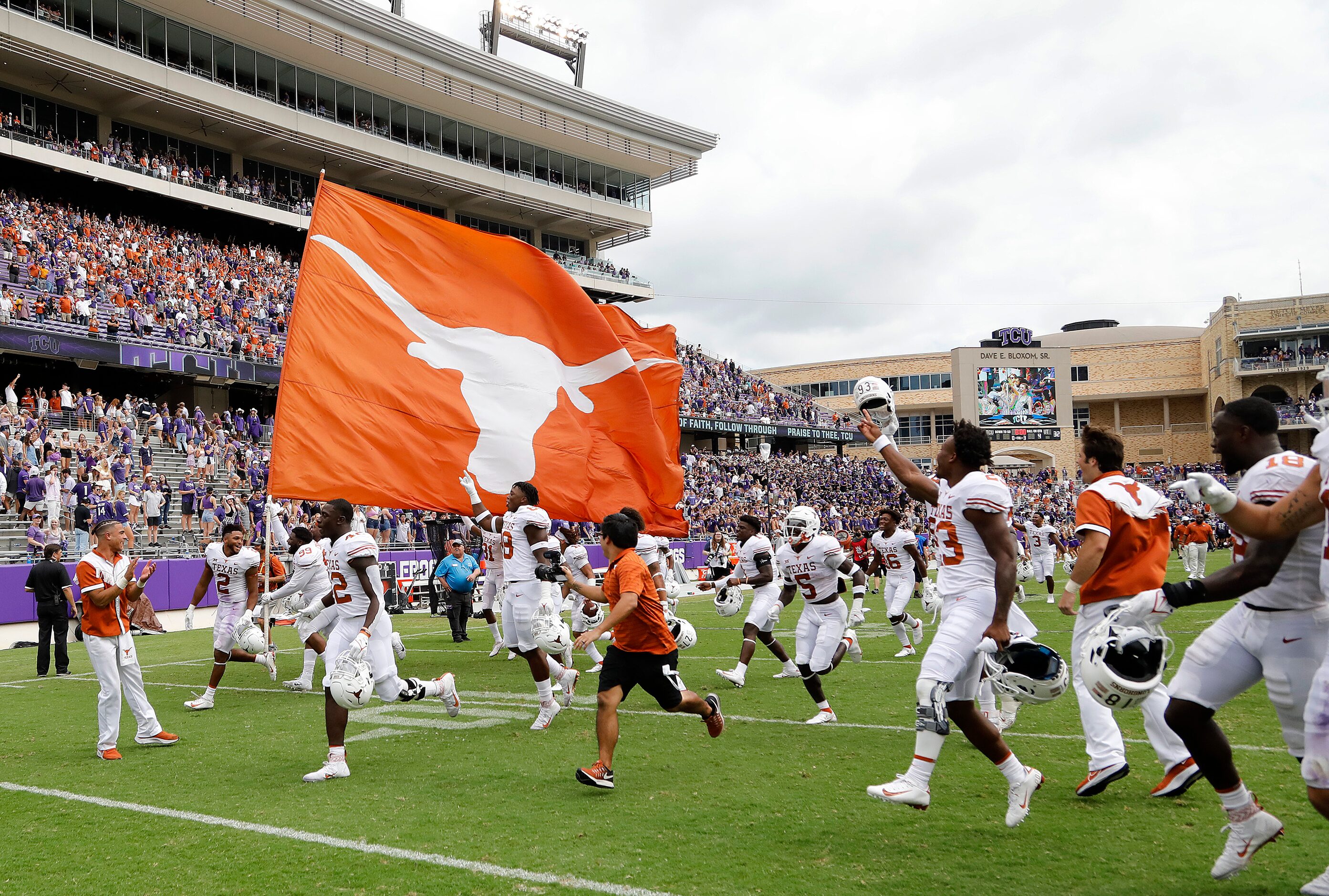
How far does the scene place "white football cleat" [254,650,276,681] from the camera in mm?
12625

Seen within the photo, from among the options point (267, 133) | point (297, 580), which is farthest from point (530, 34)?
point (297, 580)

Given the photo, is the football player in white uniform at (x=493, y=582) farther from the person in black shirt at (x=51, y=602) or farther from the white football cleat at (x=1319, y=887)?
the white football cleat at (x=1319, y=887)

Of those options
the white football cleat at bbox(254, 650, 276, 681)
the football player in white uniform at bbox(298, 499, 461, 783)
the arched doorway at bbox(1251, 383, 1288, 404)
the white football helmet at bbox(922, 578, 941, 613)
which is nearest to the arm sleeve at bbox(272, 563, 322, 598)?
the white football cleat at bbox(254, 650, 276, 681)

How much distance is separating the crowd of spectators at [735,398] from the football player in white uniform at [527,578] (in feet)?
→ 125

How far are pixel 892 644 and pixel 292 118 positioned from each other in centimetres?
3633

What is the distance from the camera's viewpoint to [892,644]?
1568 centimetres

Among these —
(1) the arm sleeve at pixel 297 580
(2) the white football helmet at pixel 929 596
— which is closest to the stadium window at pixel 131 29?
(1) the arm sleeve at pixel 297 580

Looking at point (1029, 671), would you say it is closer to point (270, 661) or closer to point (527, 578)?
point (527, 578)

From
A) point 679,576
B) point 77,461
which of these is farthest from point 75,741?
point 679,576

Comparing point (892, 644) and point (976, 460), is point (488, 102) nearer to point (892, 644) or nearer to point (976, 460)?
point (892, 644)

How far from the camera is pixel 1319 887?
4.32m

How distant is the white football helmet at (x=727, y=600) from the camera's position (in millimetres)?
12367

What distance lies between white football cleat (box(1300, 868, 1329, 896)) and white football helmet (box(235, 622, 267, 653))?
9.60m

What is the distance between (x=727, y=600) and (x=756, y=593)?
0.61m
